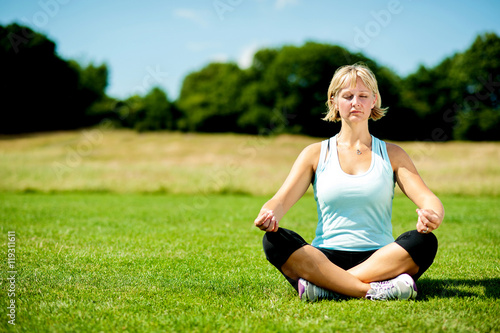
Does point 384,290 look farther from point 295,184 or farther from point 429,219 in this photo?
point 295,184

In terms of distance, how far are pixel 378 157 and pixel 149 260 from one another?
360cm

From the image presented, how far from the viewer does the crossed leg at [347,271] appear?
13.1ft

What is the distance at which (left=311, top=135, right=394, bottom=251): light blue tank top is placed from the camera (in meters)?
4.18

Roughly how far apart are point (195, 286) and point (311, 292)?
1423 mm

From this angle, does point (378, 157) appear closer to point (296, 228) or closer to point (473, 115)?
point (296, 228)

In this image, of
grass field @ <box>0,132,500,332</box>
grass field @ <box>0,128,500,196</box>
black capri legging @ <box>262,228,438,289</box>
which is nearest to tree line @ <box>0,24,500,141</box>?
grass field @ <box>0,128,500,196</box>

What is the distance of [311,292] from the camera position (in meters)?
4.13

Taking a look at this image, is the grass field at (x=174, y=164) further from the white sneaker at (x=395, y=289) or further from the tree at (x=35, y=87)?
the white sneaker at (x=395, y=289)

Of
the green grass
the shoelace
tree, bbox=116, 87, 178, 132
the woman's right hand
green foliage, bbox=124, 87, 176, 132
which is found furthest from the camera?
green foliage, bbox=124, 87, 176, 132

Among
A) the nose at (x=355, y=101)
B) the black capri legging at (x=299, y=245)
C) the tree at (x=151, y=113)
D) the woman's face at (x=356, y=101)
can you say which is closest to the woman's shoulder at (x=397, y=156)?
the woman's face at (x=356, y=101)

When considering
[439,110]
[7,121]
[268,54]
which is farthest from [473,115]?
[7,121]

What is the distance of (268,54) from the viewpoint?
239ft

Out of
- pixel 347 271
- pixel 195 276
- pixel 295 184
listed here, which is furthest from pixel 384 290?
pixel 195 276

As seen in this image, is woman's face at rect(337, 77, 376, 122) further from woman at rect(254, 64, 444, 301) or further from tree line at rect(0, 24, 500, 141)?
tree line at rect(0, 24, 500, 141)
